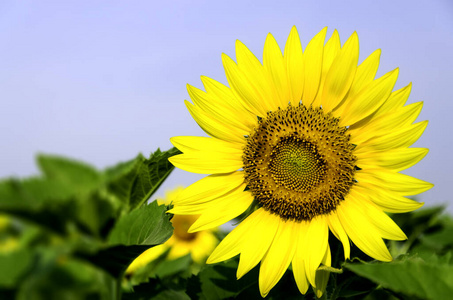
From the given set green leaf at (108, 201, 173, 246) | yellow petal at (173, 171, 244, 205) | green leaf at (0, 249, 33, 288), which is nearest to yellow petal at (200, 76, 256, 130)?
yellow petal at (173, 171, 244, 205)

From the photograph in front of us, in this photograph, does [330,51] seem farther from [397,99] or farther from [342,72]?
[397,99]

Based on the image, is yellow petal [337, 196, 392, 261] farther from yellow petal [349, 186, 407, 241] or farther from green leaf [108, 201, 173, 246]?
green leaf [108, 201, 173, 246]

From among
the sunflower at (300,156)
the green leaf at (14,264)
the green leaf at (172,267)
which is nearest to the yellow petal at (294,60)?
the sunflower at (300,156)

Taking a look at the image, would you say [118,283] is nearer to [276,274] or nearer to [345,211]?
[276,274]

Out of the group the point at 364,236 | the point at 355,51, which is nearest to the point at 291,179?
the point at 364,236

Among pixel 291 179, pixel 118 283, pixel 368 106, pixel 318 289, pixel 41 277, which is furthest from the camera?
pixel 291 179

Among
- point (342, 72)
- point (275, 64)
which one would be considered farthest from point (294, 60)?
point (342, 72)
